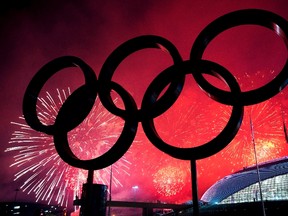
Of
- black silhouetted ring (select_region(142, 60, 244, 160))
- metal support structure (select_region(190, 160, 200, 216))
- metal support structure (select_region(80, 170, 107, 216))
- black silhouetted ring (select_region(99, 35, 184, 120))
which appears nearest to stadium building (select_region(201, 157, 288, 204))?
black silhouetted ring (select_region(142, 60, 244, 160))

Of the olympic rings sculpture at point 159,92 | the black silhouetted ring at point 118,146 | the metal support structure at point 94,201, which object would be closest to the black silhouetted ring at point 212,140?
the olympic rings sculpture at point 159,92

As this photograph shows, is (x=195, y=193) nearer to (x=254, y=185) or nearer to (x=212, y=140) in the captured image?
(x=212, y=140)

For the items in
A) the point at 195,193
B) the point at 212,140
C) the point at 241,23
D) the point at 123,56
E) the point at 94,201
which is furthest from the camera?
the point at 123,56

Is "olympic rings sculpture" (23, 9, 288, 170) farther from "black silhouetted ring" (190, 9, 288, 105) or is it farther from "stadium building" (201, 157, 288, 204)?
"stadium building" (201, 157, 288, 204)

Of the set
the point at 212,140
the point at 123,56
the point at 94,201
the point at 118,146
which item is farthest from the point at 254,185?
the point at 94,201

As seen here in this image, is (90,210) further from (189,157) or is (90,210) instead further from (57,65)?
(57,65)

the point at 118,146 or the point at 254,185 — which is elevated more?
the point at 254,185

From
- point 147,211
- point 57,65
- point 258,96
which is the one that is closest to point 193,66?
point 258,96
